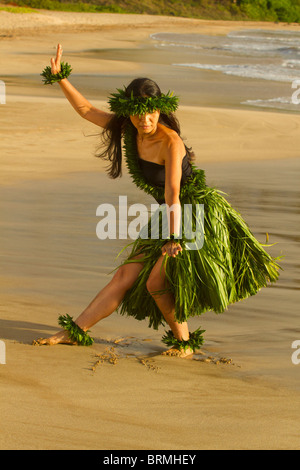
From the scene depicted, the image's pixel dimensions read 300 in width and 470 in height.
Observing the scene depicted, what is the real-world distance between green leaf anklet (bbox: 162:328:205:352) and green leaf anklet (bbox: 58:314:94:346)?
39 cm

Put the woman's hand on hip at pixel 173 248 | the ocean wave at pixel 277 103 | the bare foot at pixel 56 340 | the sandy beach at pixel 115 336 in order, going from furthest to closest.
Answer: the ocean wave at pixel 277 103, the bare foot at pixel 56 340, the woman's hand on hip at pixel 173 248, the sandy beach at pixel 115 336

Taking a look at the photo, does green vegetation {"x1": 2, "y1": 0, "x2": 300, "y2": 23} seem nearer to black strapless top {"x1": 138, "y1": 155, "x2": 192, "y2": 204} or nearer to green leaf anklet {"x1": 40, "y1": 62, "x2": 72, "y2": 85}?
green leaf anklet {"x1": 40, "y1": 62, "x2": 72, "y2": 85}

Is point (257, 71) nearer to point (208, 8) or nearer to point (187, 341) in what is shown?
point (187, 341)

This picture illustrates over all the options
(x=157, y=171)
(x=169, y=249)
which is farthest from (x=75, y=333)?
(x=157, y=171)

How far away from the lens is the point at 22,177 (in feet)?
29.5

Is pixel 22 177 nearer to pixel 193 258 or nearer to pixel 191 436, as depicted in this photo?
pixel 193 258

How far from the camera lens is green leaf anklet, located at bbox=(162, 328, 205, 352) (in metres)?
4.09

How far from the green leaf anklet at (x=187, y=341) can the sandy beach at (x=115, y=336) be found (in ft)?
0.18

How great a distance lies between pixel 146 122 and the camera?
13.0 feet

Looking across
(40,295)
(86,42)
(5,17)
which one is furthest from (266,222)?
(5,17)

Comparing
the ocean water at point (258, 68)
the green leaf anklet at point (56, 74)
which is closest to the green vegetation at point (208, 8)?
the ocean water at point (258, 68)

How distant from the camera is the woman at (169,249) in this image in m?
3.95

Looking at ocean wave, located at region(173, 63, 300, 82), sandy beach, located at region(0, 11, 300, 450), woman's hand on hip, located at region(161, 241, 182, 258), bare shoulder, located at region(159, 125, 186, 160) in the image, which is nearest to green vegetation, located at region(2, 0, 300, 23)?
ocean wave, located at region(173, 63, 300, 82)

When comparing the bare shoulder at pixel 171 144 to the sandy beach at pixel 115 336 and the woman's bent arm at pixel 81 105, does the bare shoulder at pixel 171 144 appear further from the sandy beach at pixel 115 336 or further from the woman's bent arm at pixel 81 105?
the sandy beach at pixel 115 336
